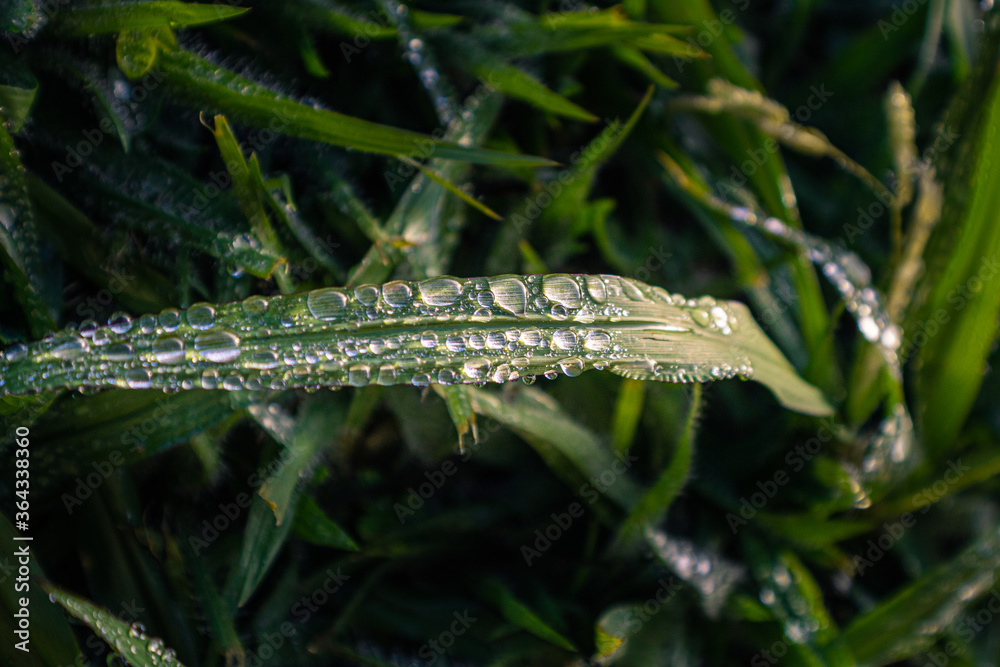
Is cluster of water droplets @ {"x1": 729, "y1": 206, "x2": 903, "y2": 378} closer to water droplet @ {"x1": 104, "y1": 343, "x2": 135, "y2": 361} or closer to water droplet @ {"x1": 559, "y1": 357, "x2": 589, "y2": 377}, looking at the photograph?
water droplet @ {"x1": 559, "y1": 357, "x2": 589, "y2": 377}

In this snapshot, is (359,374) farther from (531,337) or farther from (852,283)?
(852,283)

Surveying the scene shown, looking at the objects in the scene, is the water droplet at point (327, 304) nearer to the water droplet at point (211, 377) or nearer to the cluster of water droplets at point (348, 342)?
the cluster of water droplets at point (348, 342)

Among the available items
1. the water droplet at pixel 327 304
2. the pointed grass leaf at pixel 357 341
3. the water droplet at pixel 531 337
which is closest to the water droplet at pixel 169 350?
the pointed grass leaf at pixel 357 341

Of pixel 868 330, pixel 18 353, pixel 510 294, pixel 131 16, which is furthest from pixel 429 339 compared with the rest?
pixel 868 330

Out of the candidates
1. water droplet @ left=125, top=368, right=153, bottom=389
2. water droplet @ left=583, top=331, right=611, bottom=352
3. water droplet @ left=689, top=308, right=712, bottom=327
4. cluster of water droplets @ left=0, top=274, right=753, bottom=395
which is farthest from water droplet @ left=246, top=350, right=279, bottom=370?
water droplet @ left=689, top=308, right=712, bottom=327

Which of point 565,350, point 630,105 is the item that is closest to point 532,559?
point 565,350

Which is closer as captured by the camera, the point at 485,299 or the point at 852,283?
the point at 485,299

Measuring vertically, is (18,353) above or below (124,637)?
above
